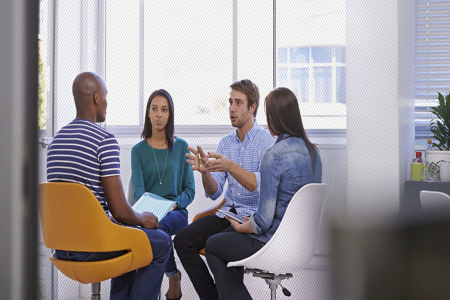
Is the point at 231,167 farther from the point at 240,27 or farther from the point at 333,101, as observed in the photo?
the point at 240,27

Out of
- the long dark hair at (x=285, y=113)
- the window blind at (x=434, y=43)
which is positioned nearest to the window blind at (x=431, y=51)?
the window blind at (x=434, y=43)

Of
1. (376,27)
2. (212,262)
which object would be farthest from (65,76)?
(376,27)

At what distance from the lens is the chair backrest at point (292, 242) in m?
1.40

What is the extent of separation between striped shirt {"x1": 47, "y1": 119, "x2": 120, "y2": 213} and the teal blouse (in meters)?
0.58

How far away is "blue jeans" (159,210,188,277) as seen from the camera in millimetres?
2082

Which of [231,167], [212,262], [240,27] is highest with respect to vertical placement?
[240,27]

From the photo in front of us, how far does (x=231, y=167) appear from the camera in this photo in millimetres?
1733

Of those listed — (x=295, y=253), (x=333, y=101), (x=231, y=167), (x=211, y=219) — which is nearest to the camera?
(x=333, y=101)

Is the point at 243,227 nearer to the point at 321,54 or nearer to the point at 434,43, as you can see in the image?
the point at 321,54

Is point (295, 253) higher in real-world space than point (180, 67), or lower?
lower

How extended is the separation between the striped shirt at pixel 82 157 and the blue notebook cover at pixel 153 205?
0.34m

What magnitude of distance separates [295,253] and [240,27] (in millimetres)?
1217

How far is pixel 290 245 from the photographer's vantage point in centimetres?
151

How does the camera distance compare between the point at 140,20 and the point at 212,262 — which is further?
the point at 140,20
